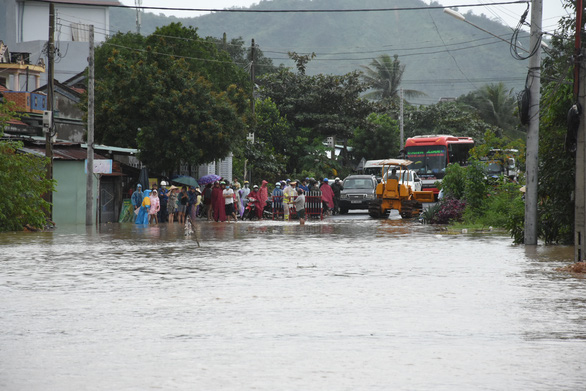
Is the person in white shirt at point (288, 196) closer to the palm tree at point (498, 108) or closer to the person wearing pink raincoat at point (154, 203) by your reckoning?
the person wearing pink raincoat at point (154, 203)

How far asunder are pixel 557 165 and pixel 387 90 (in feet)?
232

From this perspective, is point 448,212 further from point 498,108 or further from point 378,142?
point 498,108

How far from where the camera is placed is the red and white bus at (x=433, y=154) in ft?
177

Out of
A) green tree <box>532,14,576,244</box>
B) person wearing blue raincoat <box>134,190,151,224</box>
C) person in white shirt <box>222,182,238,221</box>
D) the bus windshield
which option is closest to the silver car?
the bus windshield

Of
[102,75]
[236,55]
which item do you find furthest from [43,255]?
[236,55]

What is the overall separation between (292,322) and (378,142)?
66.0 metres

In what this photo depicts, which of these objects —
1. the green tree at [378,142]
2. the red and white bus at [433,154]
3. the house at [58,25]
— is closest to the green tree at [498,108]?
the green tree at [378,142]

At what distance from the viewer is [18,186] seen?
97.1ft

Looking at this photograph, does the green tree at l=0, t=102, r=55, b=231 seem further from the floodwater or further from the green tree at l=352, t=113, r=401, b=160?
the green tree at l=352, t=113, r=401, b=160

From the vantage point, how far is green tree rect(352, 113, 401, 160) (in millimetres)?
74250

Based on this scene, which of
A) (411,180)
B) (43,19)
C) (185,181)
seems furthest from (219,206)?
(43,19)

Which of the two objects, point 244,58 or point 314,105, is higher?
point 244,58

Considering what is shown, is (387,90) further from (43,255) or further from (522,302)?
(522,302)

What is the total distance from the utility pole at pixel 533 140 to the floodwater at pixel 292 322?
291cm
